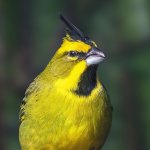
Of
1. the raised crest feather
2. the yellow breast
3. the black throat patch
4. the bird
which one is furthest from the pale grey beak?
the yellow breast

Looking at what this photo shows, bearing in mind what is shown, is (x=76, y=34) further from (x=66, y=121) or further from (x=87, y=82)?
(x=66, y=121)

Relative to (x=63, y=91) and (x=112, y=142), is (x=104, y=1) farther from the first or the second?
(x=63, y=91)

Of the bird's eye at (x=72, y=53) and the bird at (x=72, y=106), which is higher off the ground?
the bird's eye at (x=72, y=53)

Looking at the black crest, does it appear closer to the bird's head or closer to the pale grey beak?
the bird's head

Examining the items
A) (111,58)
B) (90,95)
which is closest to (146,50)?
(111,58)

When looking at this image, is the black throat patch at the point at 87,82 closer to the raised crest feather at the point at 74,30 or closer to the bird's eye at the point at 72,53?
the bird's eye at the point at 72,53

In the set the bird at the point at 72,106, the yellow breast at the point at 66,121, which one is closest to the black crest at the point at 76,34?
the bird at the point at 72,106
